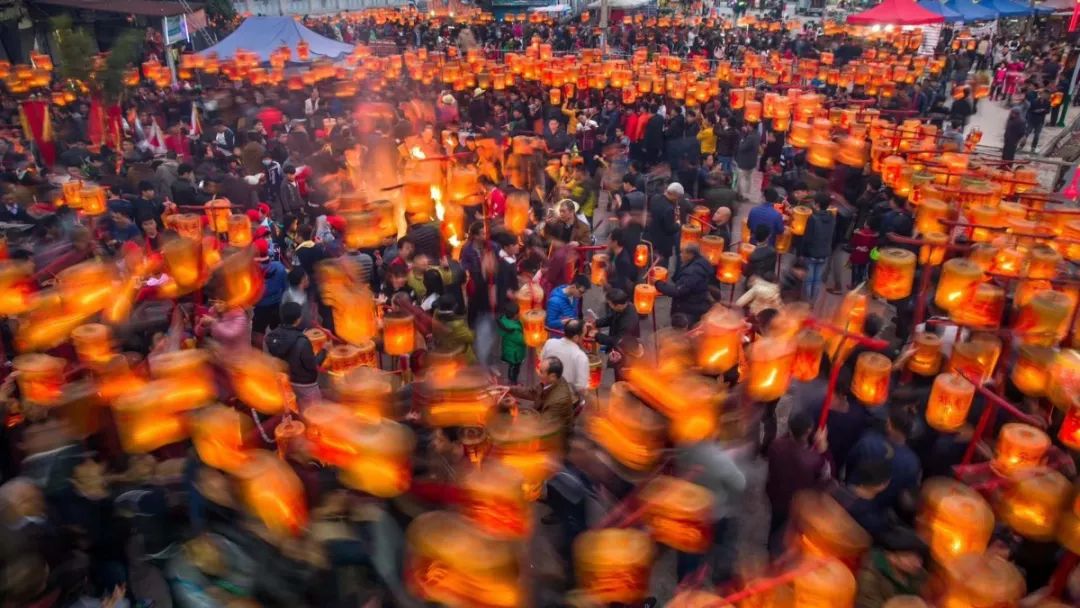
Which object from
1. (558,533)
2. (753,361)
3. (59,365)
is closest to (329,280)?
(59,365)

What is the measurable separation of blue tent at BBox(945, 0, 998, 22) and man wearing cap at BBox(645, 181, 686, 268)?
15992mm

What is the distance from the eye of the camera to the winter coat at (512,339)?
6383 millimetres

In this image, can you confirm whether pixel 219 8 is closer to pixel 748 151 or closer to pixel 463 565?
pixel 748 151

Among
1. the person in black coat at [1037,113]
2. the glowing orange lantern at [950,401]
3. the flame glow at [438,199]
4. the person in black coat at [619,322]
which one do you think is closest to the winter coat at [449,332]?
the person in black coat at [619,322]

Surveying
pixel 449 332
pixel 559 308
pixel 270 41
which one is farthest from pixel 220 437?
pixel 270 41

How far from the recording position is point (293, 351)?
17.9 feet

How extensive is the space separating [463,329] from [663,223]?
3419 millimetres

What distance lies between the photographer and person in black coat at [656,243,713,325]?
6.68 m

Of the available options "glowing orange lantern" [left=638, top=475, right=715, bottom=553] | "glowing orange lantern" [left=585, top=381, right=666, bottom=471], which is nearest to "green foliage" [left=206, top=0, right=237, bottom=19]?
"glowing orange lantern" [left=585, top=381, right=666, bottom=471]

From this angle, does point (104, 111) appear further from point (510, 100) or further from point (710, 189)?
point (710, 189)

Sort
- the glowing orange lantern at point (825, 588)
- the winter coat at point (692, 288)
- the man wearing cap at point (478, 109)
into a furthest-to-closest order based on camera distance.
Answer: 1. the man wearing cap at point (478, 109)
2. the winter coat at point (692, 288)
3. the glowing orange lantern at point (825, 588)

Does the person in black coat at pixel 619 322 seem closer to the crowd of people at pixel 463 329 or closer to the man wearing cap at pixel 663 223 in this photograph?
the crowd of people at pixel 463 329

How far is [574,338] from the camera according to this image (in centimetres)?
551

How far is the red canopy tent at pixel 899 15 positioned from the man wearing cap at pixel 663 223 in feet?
37.9
